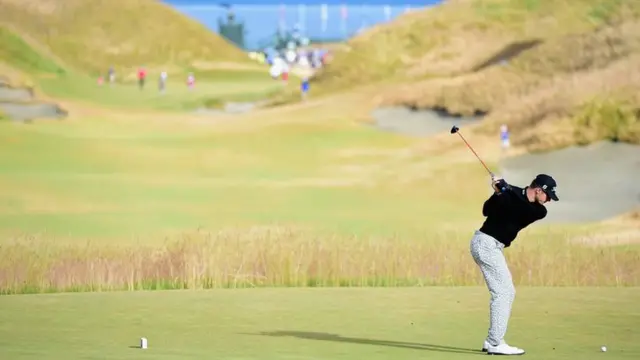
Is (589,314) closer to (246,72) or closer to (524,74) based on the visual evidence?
(524,74)

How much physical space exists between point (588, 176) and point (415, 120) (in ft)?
77.4

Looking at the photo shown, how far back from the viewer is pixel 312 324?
55.1 feet

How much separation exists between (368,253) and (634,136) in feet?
77.5

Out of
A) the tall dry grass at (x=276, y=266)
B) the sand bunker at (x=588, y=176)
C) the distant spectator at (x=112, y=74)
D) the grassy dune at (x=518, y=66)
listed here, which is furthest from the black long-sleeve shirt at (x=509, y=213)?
the distant spectator at (x=112, y=74)

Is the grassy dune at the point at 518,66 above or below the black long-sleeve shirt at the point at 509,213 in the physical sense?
above

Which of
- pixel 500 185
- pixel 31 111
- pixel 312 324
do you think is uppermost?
pixel 31 111

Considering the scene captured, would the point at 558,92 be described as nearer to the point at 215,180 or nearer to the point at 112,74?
the point at 215,180

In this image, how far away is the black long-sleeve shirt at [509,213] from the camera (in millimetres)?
13945

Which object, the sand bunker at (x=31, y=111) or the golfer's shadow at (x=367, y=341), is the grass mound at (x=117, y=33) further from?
the golfer's shadow at (x=367, y=341)

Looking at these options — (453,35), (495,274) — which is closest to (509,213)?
(495,274)

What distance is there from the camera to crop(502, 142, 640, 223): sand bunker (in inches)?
1454

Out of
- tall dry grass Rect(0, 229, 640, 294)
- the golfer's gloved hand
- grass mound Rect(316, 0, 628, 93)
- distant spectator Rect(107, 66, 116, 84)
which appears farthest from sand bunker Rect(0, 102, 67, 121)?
the golfer's gloved hand

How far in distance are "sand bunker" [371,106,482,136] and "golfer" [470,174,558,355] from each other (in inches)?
1927

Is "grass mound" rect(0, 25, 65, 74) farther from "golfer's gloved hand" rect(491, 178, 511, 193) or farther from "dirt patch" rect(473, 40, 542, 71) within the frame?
"golfer's gloved hand" rect(491, 178, 511, 193)
